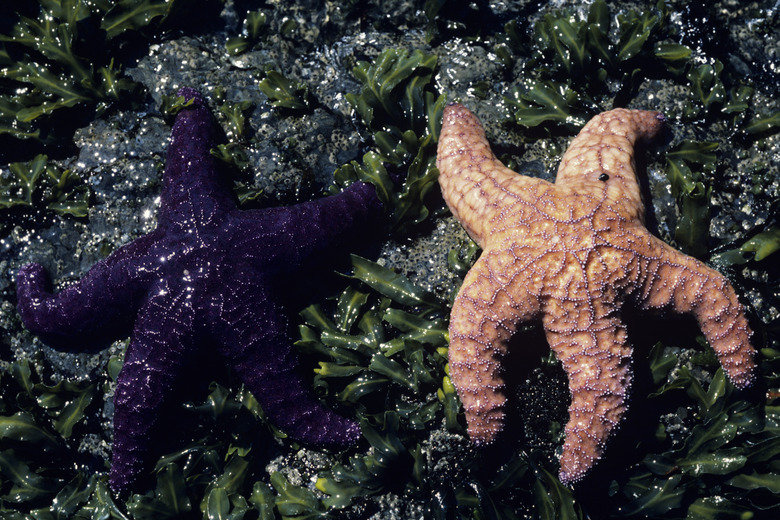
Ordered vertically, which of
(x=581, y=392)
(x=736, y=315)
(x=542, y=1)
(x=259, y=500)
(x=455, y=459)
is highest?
(x=542, y=1)

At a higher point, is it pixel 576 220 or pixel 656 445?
pixel 576 220

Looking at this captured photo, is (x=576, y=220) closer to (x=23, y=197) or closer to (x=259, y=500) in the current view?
(x=259, y=500)

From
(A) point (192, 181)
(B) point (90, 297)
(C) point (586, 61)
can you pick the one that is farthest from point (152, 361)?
(C) point (586, 61)

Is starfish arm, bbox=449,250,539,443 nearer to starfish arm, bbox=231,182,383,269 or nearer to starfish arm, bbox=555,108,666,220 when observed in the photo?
starfish arm, bbox=555,108,666,220

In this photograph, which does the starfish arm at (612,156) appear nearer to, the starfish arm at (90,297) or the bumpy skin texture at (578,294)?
the bumpy skin texture at (578,294)

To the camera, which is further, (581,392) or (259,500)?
(259,500)

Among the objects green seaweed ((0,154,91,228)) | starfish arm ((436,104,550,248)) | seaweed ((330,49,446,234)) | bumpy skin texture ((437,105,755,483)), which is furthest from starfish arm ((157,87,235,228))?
bumpy skin texture ((437,105,755,483))

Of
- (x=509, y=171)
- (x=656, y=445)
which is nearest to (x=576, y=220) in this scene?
(x=509, y=171)
